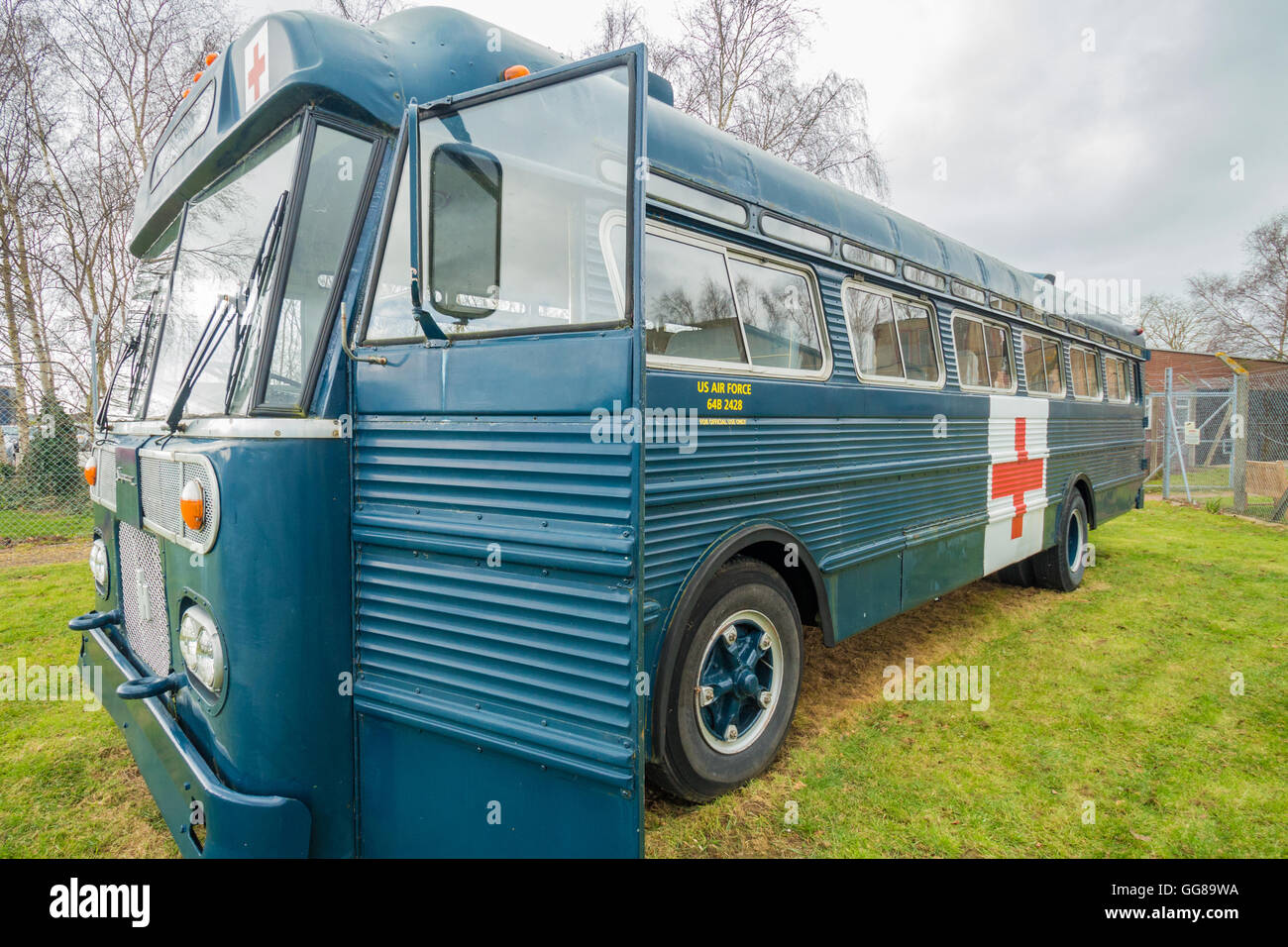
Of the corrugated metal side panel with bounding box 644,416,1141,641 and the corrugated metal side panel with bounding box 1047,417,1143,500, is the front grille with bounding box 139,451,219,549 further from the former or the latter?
the corrugated metal side panel with bounding box 1047,417,1143,500

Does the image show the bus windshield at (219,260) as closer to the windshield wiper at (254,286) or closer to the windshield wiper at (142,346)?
the windshield wiper at (254,286)

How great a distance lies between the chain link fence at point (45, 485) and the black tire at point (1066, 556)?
10985 millimetres

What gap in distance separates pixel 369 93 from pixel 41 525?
9.76 metres

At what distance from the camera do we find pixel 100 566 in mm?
3635

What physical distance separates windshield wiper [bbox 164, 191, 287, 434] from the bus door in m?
0.36

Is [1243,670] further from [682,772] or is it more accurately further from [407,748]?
[407,748]

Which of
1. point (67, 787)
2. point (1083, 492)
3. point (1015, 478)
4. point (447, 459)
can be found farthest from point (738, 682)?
point (1083, 492)

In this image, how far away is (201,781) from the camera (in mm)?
2115

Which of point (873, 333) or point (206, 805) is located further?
point (873, 333)

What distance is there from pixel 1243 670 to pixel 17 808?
21.8 feet

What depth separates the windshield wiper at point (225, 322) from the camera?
2301 millimetres

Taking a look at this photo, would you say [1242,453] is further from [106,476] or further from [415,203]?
[106,476]
